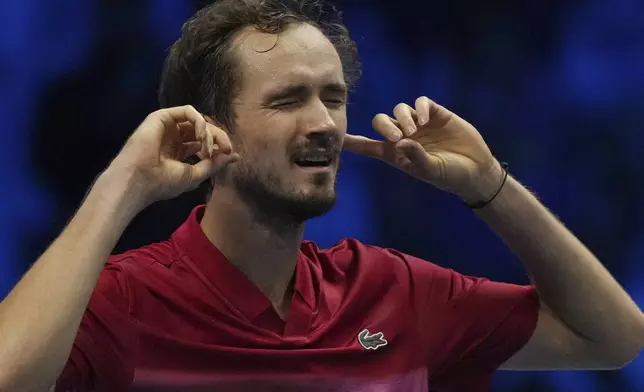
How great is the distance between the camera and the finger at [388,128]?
1.22 metres

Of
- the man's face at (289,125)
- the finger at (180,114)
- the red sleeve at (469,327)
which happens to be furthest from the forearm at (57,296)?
the red sleeve at (469,327)

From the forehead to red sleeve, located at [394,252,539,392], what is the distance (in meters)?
0.34

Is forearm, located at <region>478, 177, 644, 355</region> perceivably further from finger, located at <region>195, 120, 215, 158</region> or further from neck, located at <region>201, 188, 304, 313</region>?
finger, located at <region>195, 120, 215, 158</region>

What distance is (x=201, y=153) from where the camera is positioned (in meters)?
1.14

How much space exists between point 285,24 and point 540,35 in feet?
2.83

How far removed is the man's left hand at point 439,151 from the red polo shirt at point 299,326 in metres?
0.16

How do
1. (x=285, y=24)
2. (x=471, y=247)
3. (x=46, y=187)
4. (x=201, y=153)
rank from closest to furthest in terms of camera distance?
(x=201, y=153) → (x=285, y=24) → (x=46, y=187) → (x=471, y=247)

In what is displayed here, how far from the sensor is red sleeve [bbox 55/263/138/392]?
1059mm

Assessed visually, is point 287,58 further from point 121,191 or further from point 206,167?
point 121,191

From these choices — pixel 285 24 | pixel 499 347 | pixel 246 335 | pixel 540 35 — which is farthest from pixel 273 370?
pixel 540 35

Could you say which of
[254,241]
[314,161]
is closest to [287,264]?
[254,241]

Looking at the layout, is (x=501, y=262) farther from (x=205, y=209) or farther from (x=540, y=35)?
(x=205, y=209)

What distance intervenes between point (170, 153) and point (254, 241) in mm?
189

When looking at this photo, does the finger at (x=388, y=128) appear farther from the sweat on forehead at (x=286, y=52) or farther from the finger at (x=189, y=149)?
the finger at (x=189, y=149)
